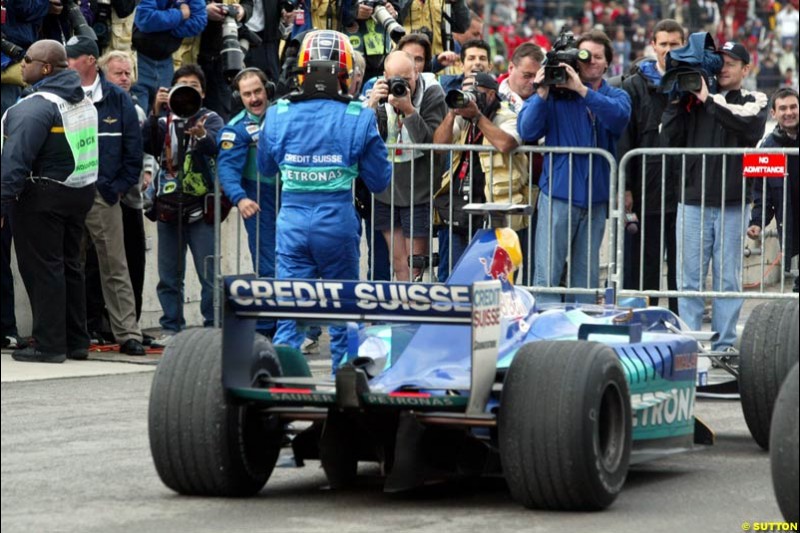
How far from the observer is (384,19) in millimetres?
15398

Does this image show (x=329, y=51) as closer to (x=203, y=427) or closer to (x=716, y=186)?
(x=203, y=427)

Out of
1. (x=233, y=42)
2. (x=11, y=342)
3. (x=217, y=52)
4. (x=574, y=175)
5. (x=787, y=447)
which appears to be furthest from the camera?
(x=217, y=52)

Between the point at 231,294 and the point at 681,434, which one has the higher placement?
the point at 231,294

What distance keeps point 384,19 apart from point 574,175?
4.38 metres

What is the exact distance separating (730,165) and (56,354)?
475 centimetres

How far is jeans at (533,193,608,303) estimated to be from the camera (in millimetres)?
11625

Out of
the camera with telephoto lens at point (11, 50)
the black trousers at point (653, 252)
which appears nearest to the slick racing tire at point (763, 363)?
the black trousers at point (653, 252)

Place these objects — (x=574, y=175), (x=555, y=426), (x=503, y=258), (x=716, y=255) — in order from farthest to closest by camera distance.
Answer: (x=716, y=255)
(x=574, y=175)
(x=503, y=258)
(x=555, y=426)

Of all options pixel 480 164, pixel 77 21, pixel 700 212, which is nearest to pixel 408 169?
pixel 480 164

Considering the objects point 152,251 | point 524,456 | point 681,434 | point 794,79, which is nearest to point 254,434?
point 524,456

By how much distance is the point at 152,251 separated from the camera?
13.7m

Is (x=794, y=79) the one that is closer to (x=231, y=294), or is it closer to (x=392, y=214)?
(x=392, y=214)

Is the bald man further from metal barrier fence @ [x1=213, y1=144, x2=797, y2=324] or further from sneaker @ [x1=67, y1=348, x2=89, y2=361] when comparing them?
metal barrier fence @ [x1=213, y1=144, x2=797, y2=324]

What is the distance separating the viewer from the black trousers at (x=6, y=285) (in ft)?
39.4
